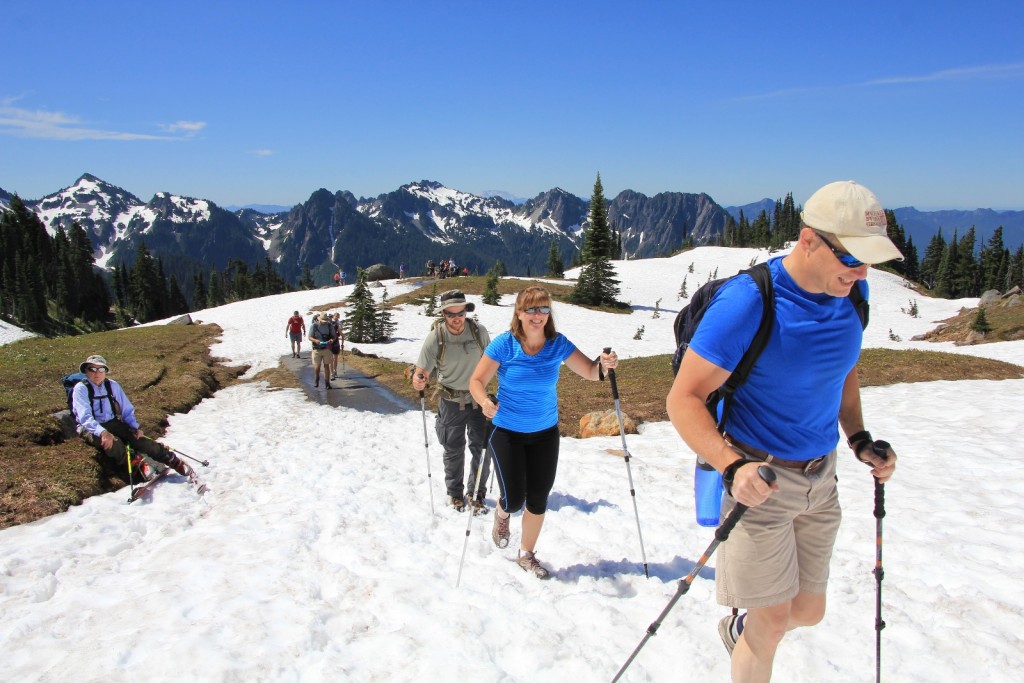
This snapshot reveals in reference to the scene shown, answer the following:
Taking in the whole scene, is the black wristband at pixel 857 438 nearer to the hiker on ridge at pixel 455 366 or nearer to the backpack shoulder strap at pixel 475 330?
the hiker on ridge at pixel 455 366

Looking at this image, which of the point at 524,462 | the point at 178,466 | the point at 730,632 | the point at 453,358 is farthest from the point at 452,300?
the point at 178,466

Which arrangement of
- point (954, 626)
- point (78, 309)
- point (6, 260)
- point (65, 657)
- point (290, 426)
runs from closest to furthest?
point (65, 657) < point (954, 626) < point (290, 426) < point (6, 260) < point (78, 309)

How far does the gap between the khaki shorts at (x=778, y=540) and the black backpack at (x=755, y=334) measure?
1.56ft

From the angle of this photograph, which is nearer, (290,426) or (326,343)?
(290,426)

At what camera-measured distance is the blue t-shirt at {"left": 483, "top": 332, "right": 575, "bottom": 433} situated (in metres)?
4.84

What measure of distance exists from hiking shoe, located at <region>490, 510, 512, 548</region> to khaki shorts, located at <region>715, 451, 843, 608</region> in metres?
3.04

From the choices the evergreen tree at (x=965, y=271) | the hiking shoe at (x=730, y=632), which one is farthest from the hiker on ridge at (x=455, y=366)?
the evergreen tree at (x=965, y=271)

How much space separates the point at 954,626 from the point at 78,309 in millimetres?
127669

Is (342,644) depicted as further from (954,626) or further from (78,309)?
(78,309)

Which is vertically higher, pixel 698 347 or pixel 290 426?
pixel 698 347

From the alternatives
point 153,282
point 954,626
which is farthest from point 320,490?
point 153,282

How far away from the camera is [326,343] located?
1786 cm

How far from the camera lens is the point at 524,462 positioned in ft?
16.4

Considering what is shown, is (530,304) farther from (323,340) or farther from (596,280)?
(596,280)
